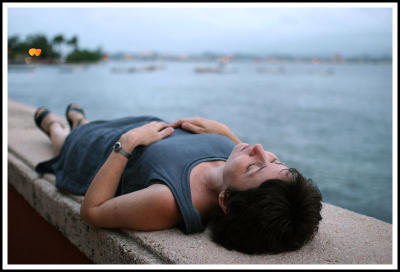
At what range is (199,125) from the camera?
7.20 ft

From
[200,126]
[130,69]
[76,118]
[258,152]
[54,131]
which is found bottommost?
[130,69]

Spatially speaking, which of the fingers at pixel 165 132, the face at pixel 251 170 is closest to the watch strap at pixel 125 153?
the fingers at pixel 165 132

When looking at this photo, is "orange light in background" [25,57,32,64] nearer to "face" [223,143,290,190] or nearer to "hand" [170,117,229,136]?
"hand" [170,117,229,136]

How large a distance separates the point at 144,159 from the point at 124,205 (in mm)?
331

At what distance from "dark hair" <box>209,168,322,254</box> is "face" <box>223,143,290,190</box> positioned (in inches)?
1.2

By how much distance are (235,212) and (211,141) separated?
24.2 inches

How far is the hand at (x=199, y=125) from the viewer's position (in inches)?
84.9

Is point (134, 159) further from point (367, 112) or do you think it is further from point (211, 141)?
point (367, 112)

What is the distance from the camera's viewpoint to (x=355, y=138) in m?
10.1

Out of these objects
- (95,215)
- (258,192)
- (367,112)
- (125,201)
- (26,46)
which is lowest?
(367,112)

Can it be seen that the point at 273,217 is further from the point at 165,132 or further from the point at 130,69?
the point at 130,69

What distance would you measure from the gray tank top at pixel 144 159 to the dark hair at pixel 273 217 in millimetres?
211

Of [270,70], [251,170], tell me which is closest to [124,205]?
[251,170]

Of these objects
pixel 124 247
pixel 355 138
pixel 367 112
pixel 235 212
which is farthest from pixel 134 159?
pixel 367 112
